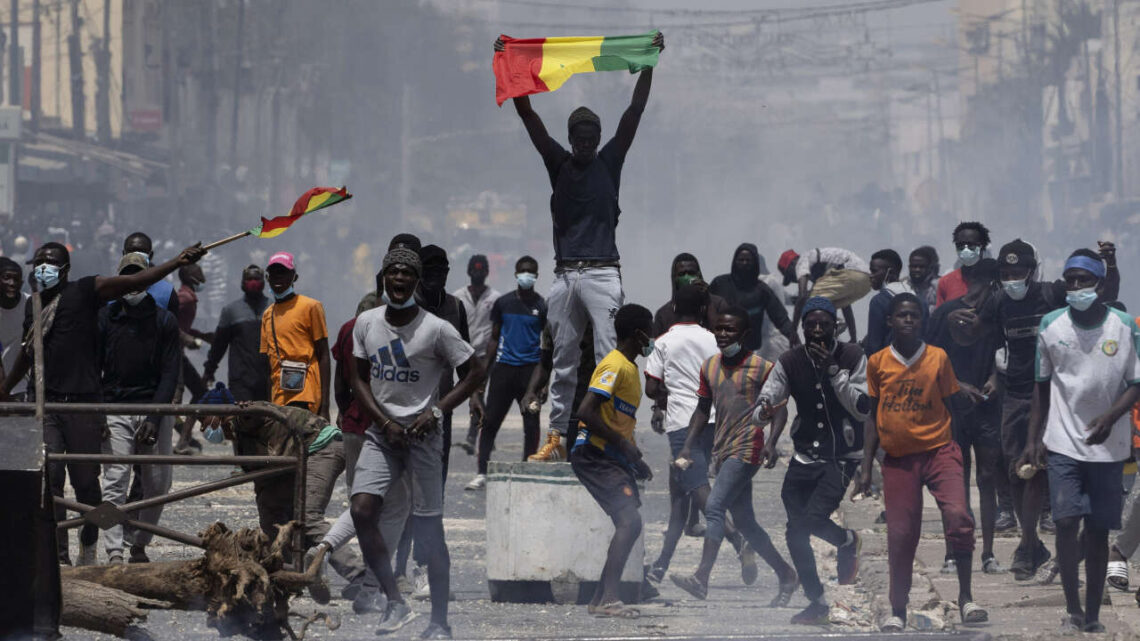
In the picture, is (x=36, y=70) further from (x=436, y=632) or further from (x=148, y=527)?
(x=148, y=527)

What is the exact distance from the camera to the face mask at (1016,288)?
959 cm

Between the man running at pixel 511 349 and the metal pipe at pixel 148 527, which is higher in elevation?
the man running at pixel 511 349

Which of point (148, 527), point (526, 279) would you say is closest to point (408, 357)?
point (148, 527)

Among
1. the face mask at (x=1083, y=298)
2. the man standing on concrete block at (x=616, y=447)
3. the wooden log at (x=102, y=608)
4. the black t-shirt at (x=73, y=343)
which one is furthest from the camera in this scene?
the black t-shirt at (x=73, y=343)

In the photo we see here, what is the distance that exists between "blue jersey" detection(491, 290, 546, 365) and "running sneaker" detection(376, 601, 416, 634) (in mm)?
4628

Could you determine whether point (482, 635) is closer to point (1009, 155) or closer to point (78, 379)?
point (78, 379)

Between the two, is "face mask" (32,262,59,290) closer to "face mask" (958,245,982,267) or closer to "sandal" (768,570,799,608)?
"sandal" (768,570,799,608)

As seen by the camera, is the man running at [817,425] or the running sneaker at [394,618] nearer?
the running sneaker at [394,618]

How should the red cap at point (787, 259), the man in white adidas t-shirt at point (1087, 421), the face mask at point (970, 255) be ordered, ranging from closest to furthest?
the man in white adidas t-shirt at point (1087, 421) → the face mask at point (970, 255) → the red cap at point (787, 259)

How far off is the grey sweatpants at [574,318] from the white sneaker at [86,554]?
250cm

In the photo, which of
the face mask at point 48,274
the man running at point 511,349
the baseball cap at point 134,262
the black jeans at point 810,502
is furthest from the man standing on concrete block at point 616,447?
the man running at point 511,349

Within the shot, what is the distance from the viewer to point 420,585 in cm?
897

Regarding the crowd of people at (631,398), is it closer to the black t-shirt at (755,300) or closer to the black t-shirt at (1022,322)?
the black t-shirt at (1022,322)

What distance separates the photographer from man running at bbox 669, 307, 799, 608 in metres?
8.91
